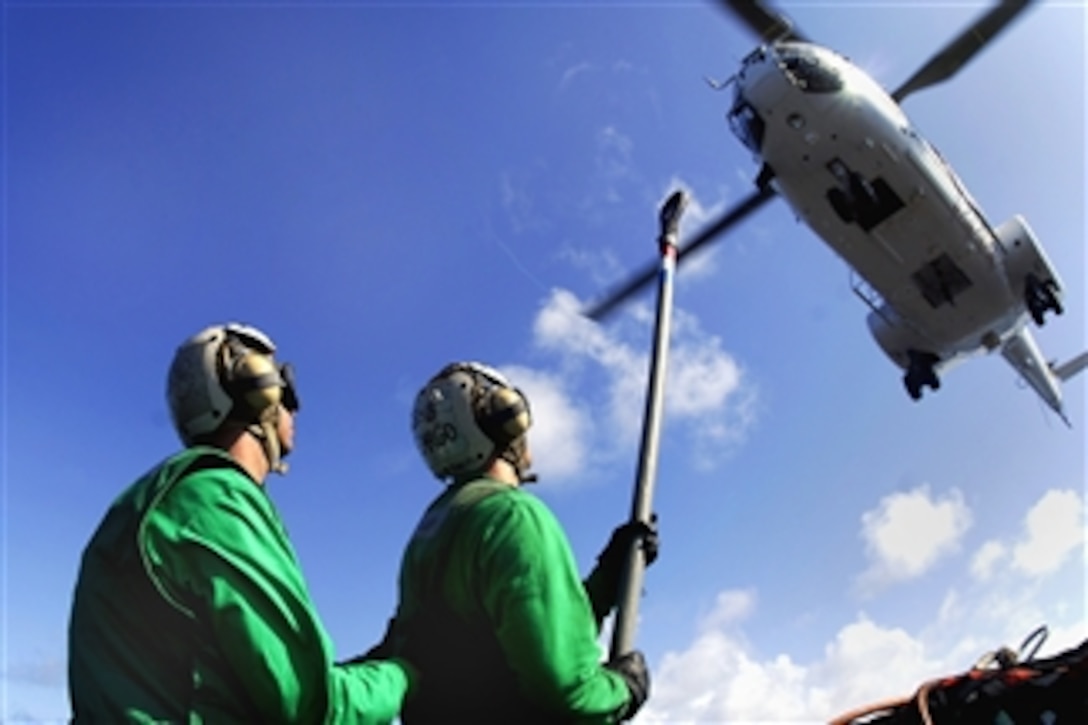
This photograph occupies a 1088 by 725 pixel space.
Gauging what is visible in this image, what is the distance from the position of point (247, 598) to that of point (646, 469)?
197 cm

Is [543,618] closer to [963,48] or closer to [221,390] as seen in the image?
[221,390]

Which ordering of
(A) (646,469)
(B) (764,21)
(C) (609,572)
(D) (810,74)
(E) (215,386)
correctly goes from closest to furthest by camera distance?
(E) (215,386), (A) (646,469), (C) (609,572), (D) (810,74), (B) (764,21)

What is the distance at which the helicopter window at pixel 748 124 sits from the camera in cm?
2402

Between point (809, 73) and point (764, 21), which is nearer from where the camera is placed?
point (809, 73)

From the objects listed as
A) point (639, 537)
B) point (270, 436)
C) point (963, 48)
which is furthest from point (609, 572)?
point (963, 48)

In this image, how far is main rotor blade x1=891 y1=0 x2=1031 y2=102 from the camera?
2425cm

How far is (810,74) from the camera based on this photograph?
22938mm

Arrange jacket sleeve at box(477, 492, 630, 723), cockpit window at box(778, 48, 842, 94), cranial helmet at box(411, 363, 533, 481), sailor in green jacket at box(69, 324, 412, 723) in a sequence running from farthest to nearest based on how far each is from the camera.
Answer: cockpit window at box(778, 48, 842, 94)
cranial helmet at box(411, 363, 533, 481)
jacket sleeve at box(477, 492, 630, 723)
sailor in green jacket at box(69, 324, 412, 723)

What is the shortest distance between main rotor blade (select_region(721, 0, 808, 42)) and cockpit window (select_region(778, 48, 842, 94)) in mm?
2049

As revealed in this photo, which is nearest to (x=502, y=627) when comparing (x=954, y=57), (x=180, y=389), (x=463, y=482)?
(x=463, y=482)

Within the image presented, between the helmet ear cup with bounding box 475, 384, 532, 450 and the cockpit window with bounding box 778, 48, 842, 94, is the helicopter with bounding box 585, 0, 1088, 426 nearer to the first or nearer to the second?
the cockpit window with bounding box 778, 48, 842, 94

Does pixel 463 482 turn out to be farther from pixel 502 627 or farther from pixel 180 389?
pixel 180 389

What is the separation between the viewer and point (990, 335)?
96.5ft

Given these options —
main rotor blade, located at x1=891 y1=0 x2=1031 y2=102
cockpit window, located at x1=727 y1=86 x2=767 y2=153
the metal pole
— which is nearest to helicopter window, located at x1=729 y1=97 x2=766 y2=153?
cockpit window, located at x1=727 y1=86 x2=767 y2=153
